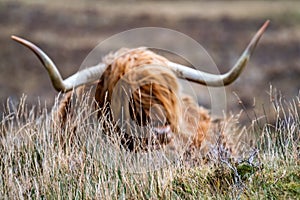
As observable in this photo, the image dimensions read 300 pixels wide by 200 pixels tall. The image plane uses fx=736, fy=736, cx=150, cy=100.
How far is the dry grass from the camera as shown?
4.82 metres

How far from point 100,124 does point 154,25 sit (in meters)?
25.8

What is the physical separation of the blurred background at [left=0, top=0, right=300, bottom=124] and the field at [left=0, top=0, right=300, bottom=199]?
0.14 feet

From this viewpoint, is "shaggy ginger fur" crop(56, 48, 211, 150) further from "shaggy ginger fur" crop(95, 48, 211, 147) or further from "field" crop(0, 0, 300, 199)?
"field" crop(0, 0, 300, 199)

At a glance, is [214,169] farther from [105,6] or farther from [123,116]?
[105,6]

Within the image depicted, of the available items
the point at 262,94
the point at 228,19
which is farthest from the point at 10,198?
the point at 228,19

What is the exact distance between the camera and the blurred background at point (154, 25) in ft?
80.3

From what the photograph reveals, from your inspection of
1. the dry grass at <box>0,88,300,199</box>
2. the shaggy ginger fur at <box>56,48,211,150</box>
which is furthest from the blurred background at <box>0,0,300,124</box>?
the dry grass at <box>0,88,300,199</box>

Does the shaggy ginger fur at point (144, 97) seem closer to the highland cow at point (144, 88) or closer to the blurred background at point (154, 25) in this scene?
the highland cow at point (144, 88)

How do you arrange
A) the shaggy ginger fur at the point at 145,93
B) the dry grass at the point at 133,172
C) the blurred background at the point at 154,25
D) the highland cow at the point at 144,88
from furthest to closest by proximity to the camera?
the blurred background at the point at 154,25
the shaggy ginger fur at the point at 145,93
the highland cow at the point at 144,88
the dry grass at the point at 133,172

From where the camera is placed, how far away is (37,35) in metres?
29.0

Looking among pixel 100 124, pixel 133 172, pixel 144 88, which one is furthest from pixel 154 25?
pixel 133 172

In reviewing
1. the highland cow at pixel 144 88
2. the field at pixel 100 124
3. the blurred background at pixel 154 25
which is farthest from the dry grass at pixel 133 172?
the blurred background at pixel 154 25

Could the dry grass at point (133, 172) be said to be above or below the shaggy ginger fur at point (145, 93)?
below

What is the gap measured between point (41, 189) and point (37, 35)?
24.5 meters
